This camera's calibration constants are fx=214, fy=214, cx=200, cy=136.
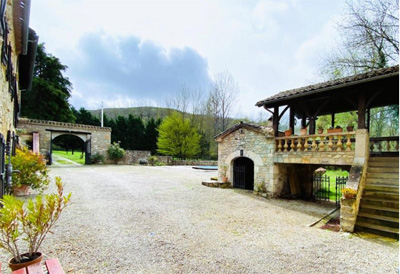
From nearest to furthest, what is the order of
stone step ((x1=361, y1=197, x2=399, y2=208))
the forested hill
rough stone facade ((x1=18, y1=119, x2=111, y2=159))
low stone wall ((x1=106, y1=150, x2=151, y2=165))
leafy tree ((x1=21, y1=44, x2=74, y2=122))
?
stone step ((x1=361, y1=197, x2=399, y2=208))
rough stone facade ((x1=18, y1=119, x2=111, y2=159))
low stone wall ((x1=106, y1=150, x2=151, y2=165))
leafy tree ((x1=21, y1=44, x2=74, y2=122))
the forested hill

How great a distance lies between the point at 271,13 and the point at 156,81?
92.0 feet

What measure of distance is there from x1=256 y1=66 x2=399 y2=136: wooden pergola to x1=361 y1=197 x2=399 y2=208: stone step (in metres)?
2.17

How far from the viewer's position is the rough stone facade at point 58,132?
1669 cm

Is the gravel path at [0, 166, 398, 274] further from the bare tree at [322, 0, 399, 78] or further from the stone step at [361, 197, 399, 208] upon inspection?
the bare tree at [322, 0, 399, 78]

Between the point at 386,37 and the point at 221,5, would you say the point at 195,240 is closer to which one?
the point at 221,5

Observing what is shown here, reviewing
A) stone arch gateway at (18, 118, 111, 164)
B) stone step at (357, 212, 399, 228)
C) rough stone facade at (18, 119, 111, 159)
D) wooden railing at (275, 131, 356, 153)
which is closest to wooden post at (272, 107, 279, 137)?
wooden railing at (275, 131, 356, 153)

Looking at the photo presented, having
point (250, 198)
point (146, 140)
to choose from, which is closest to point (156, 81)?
point (146, 140)

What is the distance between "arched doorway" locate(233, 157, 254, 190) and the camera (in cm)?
1047

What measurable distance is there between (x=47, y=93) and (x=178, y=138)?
14605mm

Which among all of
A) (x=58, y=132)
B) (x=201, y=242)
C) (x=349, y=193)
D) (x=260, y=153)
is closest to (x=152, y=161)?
(x=58, y=132)

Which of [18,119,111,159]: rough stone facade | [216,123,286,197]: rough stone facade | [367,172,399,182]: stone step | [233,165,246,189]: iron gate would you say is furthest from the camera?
[18,119,111,159]: rough stone facade

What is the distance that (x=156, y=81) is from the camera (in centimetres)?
3478

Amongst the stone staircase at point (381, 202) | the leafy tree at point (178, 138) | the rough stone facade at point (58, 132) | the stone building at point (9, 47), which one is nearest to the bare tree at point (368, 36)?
the stone staircase at point (381, 202)

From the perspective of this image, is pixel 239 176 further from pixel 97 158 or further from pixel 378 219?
pixel 97 158
